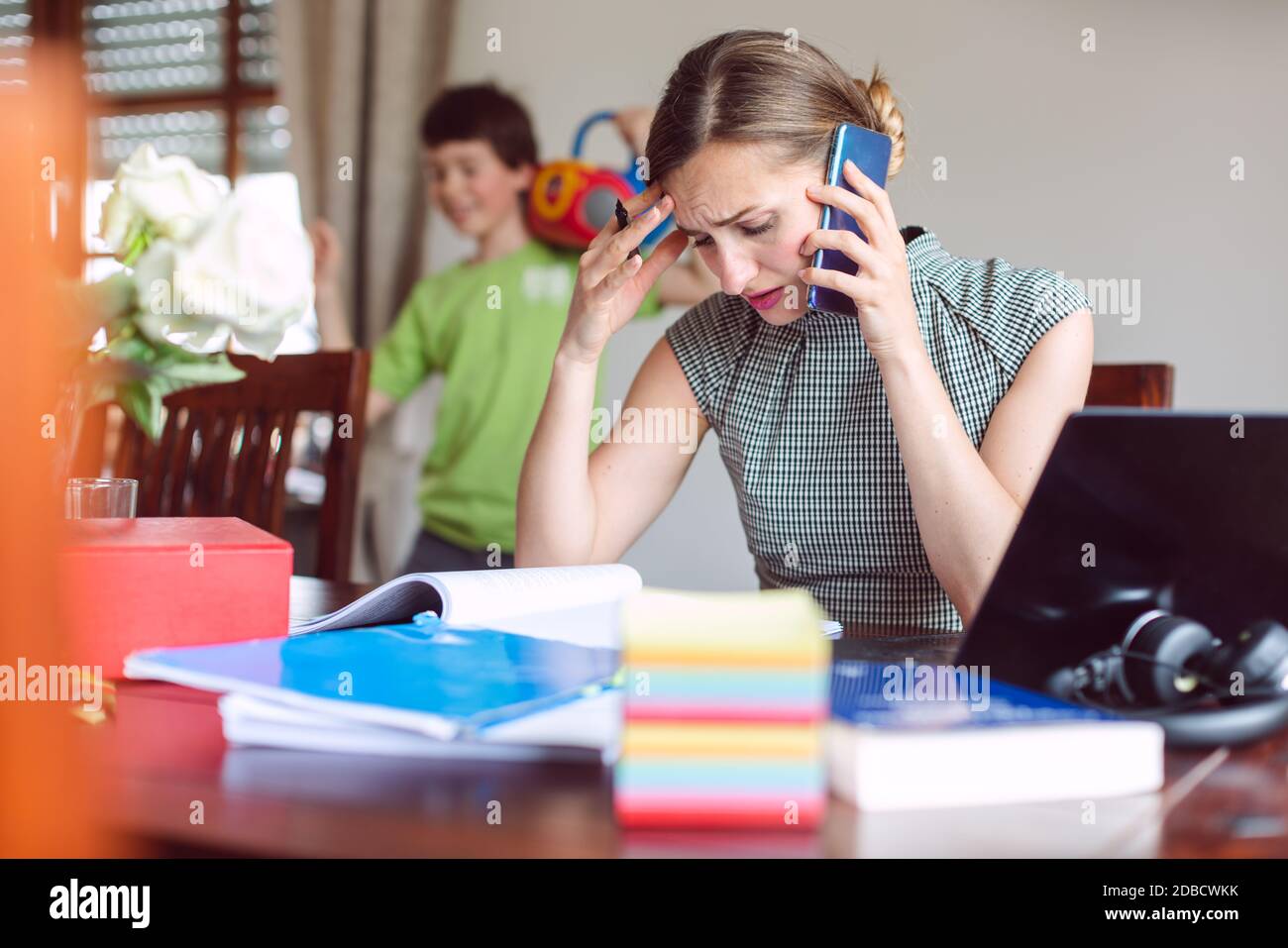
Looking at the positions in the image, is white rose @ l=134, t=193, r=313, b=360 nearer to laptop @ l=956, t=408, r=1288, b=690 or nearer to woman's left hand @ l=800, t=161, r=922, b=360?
laptop @ l=956, t=408, r=1288, b=690

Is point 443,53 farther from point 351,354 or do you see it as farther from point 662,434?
point 662,434

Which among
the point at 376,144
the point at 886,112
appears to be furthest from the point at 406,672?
the point at 376,144

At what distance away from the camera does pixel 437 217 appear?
325 cm

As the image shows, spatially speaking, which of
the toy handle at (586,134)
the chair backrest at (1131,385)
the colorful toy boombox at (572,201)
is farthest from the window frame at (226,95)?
the chair backrest at (1131,385)

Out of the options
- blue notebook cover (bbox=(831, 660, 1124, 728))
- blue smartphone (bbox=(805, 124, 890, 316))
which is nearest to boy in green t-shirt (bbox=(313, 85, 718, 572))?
blue smartphone (bbox=(805, 124, 890, 316))

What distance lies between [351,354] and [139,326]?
35.0 inches

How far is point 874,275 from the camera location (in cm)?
108

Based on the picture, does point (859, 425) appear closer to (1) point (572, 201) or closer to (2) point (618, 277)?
(2) point (618, 277)

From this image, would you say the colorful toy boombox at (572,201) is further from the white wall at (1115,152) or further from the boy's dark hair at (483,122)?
the white wall at (1115,152)

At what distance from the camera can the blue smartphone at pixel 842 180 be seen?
112 centimetres

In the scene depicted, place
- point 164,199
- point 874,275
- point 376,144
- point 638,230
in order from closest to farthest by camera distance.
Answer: point 164,199 → point 874,275 → point 638,230 → point 376,144

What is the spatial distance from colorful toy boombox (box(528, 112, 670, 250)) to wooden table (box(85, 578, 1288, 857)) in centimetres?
189

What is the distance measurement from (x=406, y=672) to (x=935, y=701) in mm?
268

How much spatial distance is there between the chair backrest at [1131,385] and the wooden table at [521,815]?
860 millimetres
